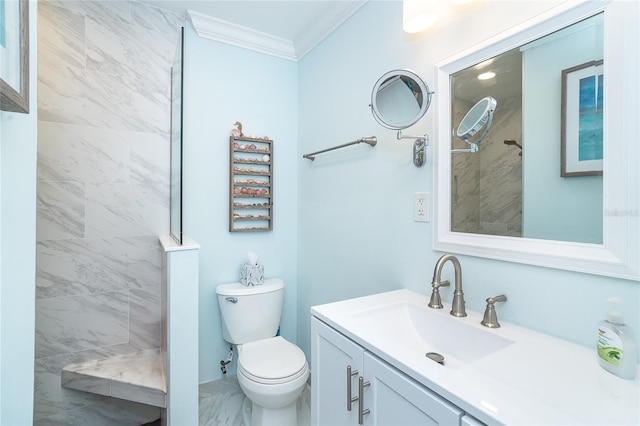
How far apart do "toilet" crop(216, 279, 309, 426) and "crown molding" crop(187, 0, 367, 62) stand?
1.62 m

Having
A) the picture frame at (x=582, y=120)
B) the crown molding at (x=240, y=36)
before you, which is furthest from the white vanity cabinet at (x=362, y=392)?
the crown molding at (x=240, y=36)

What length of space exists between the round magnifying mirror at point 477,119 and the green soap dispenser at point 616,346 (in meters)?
0.64

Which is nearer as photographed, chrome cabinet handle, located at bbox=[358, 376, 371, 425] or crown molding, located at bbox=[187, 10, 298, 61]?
chrome cabinet handle, located at bbox=[358, 376, 371, 425]

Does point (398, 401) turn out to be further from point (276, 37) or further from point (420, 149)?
point (276, 37)

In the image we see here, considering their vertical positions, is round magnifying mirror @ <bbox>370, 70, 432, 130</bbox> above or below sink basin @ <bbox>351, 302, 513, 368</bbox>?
above

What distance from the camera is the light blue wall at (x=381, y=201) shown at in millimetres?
886

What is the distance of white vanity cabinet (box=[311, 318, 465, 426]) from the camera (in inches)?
26.8

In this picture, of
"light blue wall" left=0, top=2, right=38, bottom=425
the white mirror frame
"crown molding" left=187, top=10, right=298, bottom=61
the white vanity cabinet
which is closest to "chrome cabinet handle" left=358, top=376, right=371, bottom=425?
the white vanity cabinet

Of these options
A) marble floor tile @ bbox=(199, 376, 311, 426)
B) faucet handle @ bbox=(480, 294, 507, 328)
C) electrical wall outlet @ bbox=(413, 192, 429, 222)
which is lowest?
marble floor tile @ bbox=(199, 376, 311, 426)

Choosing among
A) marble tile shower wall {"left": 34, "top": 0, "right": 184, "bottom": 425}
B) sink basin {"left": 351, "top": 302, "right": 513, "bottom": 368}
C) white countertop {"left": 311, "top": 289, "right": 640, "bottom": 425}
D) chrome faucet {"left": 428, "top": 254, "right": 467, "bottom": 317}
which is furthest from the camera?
marble tile shower wall {"left": 34, "top": 0, "right": 184, "bottom": 425}

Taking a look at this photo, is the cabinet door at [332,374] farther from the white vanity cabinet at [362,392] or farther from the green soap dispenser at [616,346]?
the green soap dispenser at [616,346]

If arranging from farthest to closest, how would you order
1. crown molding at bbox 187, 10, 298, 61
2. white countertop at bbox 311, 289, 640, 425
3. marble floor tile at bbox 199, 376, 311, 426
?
1. crown molding at bbox 187, 10, 298, 61
2. marble floor tile at bbox 199, 376, 311, 426
3. white countertop at bbox 311, 289, 640, 425

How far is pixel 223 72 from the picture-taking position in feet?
6.66

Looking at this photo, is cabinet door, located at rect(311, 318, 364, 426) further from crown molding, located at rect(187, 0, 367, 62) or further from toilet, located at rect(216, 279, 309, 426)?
crown molding, located at rect(187, 0, 367, 62)
